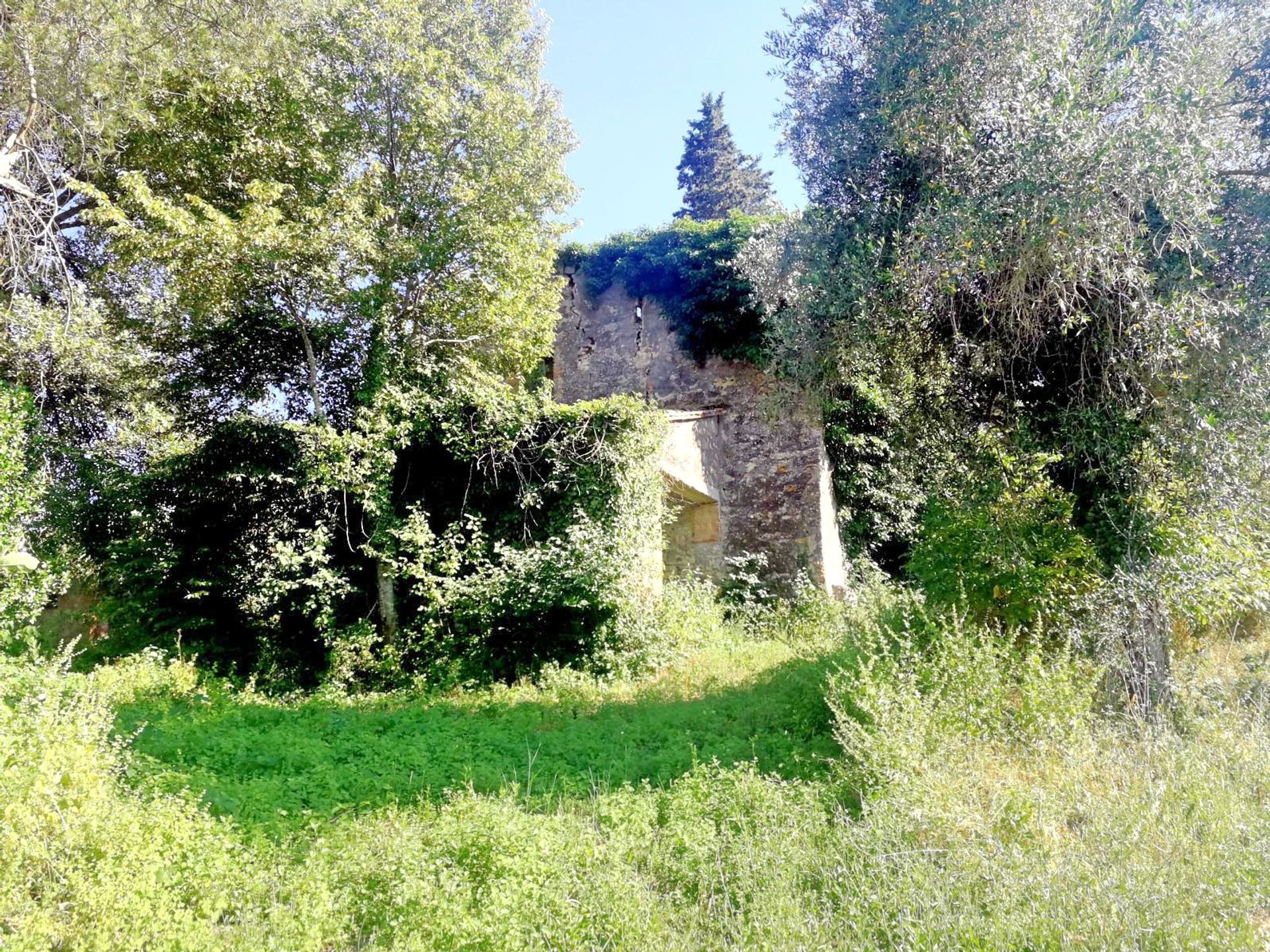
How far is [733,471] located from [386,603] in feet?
18.8

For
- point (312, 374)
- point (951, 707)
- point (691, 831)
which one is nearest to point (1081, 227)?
point (951, 707)

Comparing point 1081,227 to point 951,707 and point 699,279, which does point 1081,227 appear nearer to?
point 951,707

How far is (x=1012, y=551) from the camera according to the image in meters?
5.31

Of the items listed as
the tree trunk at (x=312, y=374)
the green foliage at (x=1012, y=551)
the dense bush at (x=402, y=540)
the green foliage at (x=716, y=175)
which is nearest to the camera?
the green foliage at (x=1012, y=551)

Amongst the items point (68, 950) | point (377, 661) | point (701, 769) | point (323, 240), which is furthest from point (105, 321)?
point (701, 769)

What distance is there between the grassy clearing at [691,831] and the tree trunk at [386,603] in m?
2.90

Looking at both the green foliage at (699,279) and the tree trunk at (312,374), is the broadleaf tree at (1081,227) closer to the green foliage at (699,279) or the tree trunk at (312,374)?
the green foliage at (699,279)

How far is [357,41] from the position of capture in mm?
8484

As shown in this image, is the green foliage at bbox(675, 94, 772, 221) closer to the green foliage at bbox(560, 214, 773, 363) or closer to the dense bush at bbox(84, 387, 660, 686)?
the green foliage at bbox(560, 214, 773, 363)

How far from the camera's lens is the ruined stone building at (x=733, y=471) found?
10008 mm

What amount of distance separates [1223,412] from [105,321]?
39.2 feet

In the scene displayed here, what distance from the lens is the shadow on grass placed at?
4.09 meters

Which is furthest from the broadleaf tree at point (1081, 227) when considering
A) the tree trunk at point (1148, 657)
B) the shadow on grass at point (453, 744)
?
the shadow on grass at point (453, 744)

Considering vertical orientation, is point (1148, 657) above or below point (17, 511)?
below
